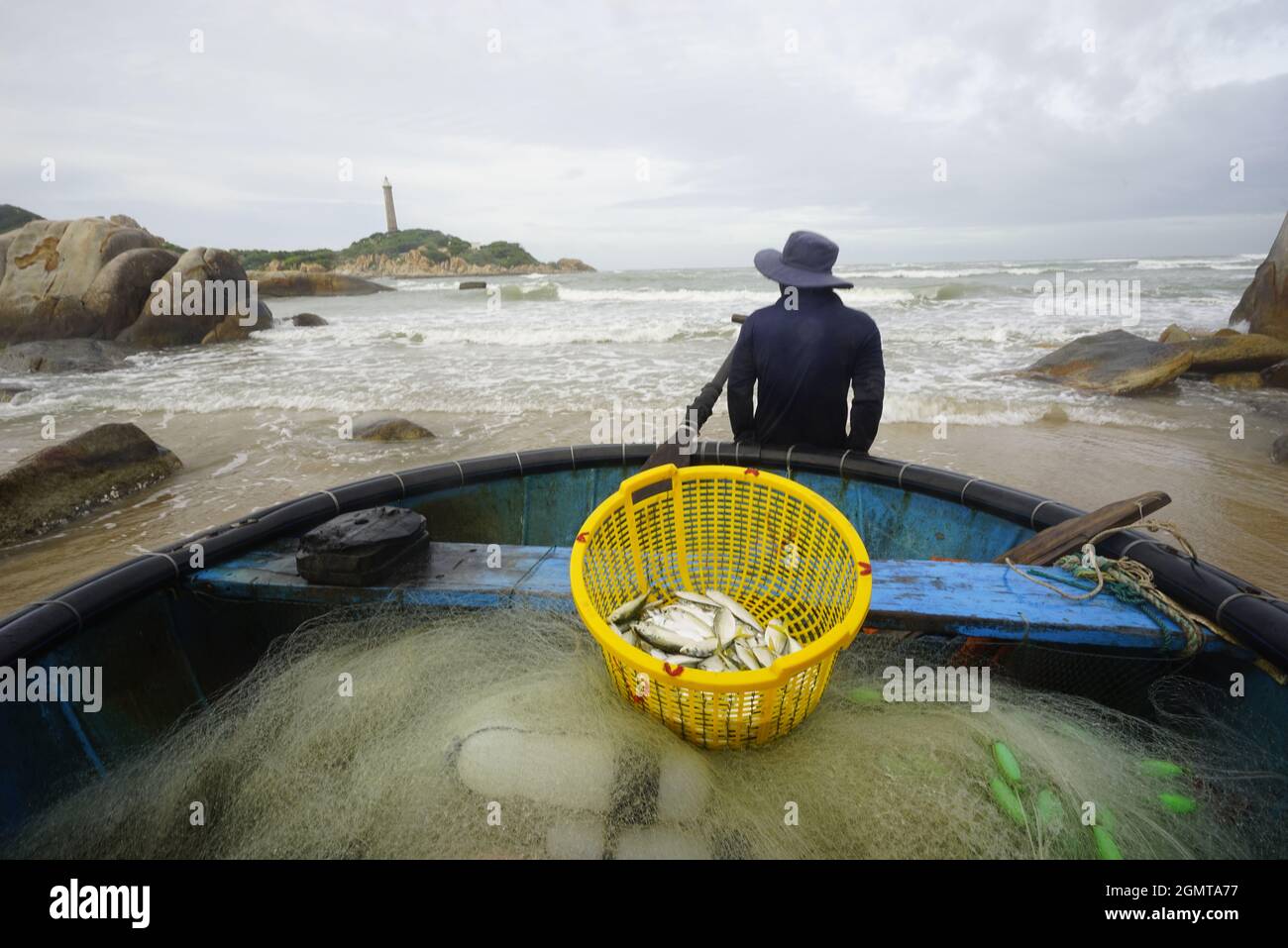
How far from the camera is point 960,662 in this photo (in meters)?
2.38

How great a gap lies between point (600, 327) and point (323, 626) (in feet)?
62.3

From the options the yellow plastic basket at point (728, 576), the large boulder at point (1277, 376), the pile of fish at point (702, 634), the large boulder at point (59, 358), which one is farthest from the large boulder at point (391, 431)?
the large boulder at point (1277, 376)

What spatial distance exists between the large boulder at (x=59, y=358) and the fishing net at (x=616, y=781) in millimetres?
19222

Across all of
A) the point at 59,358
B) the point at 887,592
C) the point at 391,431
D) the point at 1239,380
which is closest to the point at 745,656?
the point at 887,592

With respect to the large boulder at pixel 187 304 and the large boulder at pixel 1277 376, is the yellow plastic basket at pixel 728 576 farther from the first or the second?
the large boulder at pixel 187 304

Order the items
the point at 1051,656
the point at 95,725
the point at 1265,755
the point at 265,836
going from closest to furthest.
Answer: the point at 265,836, the point at 1265,755, the point at 95,725, the point at 1051,656

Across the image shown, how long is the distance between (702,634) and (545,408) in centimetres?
929

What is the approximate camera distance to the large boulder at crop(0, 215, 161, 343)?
19.0 metres

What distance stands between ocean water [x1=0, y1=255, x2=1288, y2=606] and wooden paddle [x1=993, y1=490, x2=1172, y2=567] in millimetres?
3666

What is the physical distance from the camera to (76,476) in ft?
21.6

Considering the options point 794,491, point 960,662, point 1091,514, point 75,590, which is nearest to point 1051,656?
point 960,662
